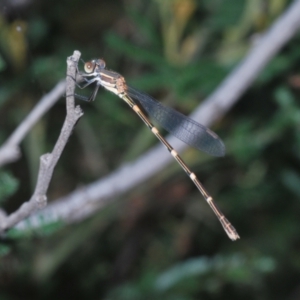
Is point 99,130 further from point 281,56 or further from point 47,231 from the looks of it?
point 47,231

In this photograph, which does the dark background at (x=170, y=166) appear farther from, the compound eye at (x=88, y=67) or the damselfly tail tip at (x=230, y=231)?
the damselfly tail tip at (x=230, y=231)

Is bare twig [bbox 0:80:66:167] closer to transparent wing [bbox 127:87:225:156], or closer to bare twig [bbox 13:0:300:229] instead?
bare twig [bbox 13:0:300:229]

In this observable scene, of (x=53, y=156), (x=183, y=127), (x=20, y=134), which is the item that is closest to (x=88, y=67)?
(x=183, y=127)

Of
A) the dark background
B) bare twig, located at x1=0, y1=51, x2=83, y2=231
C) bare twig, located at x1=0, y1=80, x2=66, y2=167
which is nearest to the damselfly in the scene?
the dark background

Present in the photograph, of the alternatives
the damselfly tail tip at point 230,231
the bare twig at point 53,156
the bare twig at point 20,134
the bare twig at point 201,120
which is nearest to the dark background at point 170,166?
the bare twig at point 201,120

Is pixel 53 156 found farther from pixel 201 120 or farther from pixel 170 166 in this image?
pixel 170 166

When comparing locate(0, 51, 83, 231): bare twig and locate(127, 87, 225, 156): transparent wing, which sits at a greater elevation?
locate(127, 87, 225, 156): transparent wing

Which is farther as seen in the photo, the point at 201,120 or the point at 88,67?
the point at 201,120

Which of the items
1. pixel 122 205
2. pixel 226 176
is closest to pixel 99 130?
pixel 122 205
